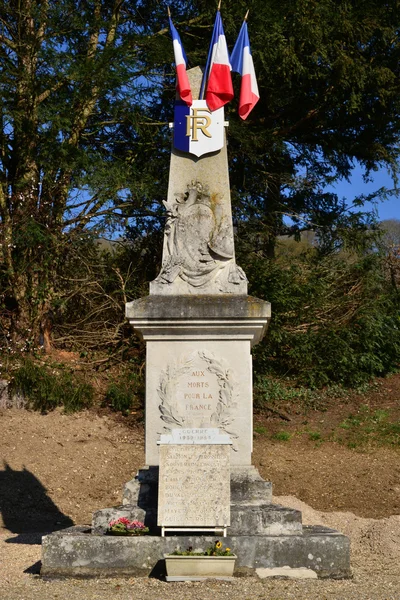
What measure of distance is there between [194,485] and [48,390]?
7606 millimetres

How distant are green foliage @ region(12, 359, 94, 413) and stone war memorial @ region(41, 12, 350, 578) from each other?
6.60 meters

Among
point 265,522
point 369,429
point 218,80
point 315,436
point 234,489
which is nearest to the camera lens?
point 265,522

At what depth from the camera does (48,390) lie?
14523 mm

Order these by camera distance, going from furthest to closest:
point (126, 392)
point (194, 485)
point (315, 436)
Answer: point (126, 392), point (315, 436), point (194, 485)

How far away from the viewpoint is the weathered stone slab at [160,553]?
7.21 metres

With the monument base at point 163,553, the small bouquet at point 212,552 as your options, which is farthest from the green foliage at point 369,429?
the small bouquet at point 212,552

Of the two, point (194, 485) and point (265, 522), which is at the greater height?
point (194, 485)

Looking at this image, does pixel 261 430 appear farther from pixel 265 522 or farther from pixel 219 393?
pixel 265 522

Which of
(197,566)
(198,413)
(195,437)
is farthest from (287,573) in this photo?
(198,413)

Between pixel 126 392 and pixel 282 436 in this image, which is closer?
pixel 282 436

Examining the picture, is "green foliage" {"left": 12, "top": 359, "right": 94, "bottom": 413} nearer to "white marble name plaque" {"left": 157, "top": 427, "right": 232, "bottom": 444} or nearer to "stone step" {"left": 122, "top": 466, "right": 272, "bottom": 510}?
"stone step" {"left": 122, "top": 466, "right": 272, "bottom": 510}

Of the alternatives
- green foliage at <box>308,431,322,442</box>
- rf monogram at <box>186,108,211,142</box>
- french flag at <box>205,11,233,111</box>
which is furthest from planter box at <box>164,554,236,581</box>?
green foliage at <box>308,431,322,442</box>

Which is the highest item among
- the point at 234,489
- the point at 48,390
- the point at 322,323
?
the point at 322,323

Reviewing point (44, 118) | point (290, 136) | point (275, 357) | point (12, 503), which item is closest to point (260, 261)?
point (275, 357)
